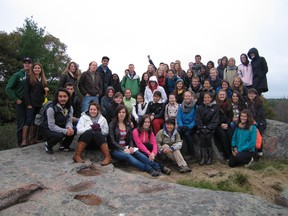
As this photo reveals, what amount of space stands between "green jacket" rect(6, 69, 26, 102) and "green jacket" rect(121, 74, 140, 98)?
13.0ft

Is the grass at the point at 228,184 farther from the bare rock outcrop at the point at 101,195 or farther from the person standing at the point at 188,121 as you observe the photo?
the person standing at the point at 188,121

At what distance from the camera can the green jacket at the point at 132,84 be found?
10.5 m

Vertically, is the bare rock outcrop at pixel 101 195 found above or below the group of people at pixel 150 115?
below

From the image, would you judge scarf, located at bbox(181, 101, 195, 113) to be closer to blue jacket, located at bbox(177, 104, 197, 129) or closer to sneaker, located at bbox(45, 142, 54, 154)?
blue jacket, located at bbox(177, 104, 197, 129)

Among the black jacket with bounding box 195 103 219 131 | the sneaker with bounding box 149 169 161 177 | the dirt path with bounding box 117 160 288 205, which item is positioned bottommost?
the dirt path with bounding box 117 160 288 205

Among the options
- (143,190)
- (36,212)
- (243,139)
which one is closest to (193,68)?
(243,139)

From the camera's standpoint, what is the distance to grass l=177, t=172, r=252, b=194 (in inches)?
229

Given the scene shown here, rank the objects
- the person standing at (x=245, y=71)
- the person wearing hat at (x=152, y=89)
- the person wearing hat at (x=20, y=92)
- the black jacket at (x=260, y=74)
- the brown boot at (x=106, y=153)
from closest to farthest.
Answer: the brown boot at (x=106, y=153) < the person wearing hat at (x=20, y=92) < the person wearing hat at (x=152, y=89) < the black jacket at (x=260, y=74) < the person standing at (x=245, y=71)

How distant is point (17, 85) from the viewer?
7355 millimetres

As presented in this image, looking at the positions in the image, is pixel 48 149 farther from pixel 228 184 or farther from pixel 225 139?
pixel 225 139

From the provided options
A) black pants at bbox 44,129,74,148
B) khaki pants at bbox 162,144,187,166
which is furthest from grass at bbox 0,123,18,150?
khaki pants at bbox 162,144,187,166

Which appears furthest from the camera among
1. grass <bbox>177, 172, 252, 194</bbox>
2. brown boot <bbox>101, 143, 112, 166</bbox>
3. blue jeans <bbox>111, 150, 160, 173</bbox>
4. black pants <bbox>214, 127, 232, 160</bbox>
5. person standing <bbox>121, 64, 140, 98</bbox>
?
person standing <bbox>121, 64, 140, 98</bbox>

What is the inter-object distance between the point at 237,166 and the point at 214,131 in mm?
1130

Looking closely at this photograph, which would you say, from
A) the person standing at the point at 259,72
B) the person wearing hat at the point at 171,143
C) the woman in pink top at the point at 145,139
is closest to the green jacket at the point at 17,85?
the woman in pink top at the point at 145,139
